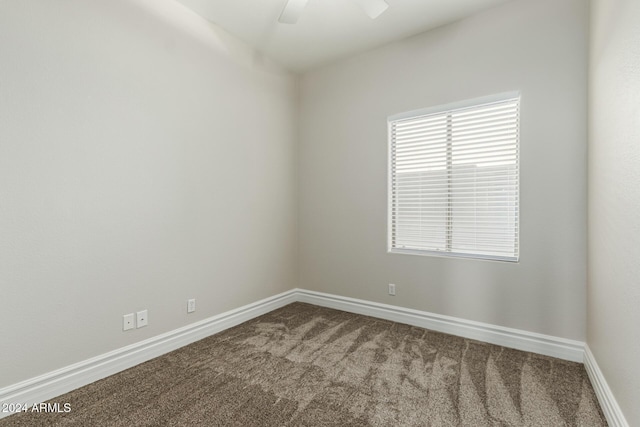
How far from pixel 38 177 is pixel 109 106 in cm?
65

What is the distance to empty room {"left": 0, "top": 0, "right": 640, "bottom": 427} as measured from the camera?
1.75 meters

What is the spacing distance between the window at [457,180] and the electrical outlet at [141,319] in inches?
91.4

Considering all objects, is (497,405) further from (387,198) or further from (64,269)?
(64,269)

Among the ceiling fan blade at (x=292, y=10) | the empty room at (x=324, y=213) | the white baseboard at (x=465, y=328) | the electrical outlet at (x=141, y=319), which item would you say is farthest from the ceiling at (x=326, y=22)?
the white baseboard at (x=465, y=328)

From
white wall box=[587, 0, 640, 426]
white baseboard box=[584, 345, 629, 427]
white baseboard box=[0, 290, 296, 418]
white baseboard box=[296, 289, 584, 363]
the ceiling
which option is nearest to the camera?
white wall box=[587, 0, 640, 426]

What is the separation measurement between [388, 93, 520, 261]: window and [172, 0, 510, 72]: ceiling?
78 centimetres

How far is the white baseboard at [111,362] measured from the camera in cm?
179

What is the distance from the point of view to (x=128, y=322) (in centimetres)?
225

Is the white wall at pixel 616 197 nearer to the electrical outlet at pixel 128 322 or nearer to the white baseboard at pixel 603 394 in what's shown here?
the white baseboard at pixel 603 394

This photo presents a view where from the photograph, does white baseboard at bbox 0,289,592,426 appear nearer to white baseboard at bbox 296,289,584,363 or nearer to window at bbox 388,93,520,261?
white baseboard at bbox 296,289,584,363

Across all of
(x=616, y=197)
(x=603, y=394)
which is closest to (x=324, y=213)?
(x=616, y=197)

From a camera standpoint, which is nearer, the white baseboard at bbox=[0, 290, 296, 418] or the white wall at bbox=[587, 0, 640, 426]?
the white wall at bbox=[587, 0, 640, 426]

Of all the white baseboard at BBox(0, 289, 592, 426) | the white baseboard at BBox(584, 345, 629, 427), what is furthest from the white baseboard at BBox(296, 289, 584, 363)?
the white baseboard at BBox(584, 345, 629, 427)

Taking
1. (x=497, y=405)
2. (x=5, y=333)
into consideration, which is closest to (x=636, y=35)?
(x=497, y=405)
